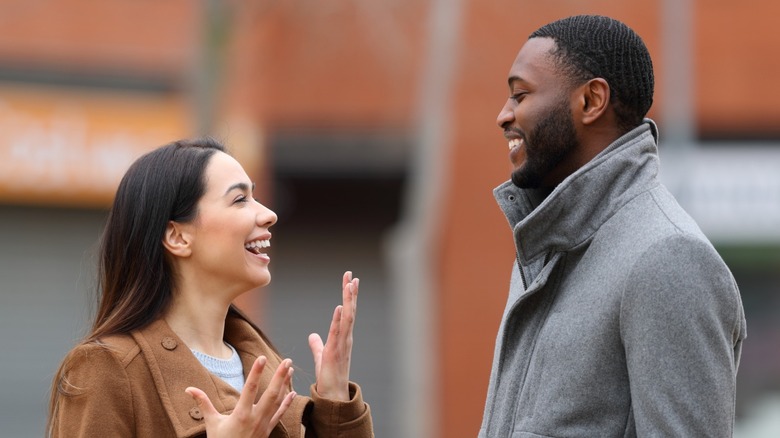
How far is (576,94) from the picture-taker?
307 cm

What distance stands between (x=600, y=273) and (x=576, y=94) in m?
0.42

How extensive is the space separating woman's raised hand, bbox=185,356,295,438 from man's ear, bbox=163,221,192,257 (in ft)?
1.61

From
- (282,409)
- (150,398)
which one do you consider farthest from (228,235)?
(282,409)

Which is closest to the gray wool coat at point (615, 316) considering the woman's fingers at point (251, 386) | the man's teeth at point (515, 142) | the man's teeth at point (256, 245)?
the man's teeth at point (515, 142)

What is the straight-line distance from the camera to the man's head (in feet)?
10.1

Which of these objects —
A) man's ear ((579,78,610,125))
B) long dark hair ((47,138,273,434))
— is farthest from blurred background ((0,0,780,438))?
man's ear ((579,78,610,125))

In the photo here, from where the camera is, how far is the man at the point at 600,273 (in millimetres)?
2770

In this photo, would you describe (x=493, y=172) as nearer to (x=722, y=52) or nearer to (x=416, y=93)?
(x=416, y=93)

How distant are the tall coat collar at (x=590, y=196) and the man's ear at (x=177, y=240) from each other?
0.91 m

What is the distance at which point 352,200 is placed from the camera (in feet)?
54.5

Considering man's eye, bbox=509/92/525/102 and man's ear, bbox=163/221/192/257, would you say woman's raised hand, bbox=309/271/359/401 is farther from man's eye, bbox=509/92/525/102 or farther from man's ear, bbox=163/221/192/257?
man's eye, bbox=509/92/525/102

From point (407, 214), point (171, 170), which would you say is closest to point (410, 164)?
point (407, 214)

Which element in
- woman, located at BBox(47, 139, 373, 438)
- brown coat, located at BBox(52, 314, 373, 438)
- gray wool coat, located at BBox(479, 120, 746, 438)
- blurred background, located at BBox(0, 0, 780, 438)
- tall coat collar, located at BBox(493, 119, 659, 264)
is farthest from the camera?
blurred background, located at BBox(0, 0, 780, 438)

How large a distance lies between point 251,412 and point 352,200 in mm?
13514
